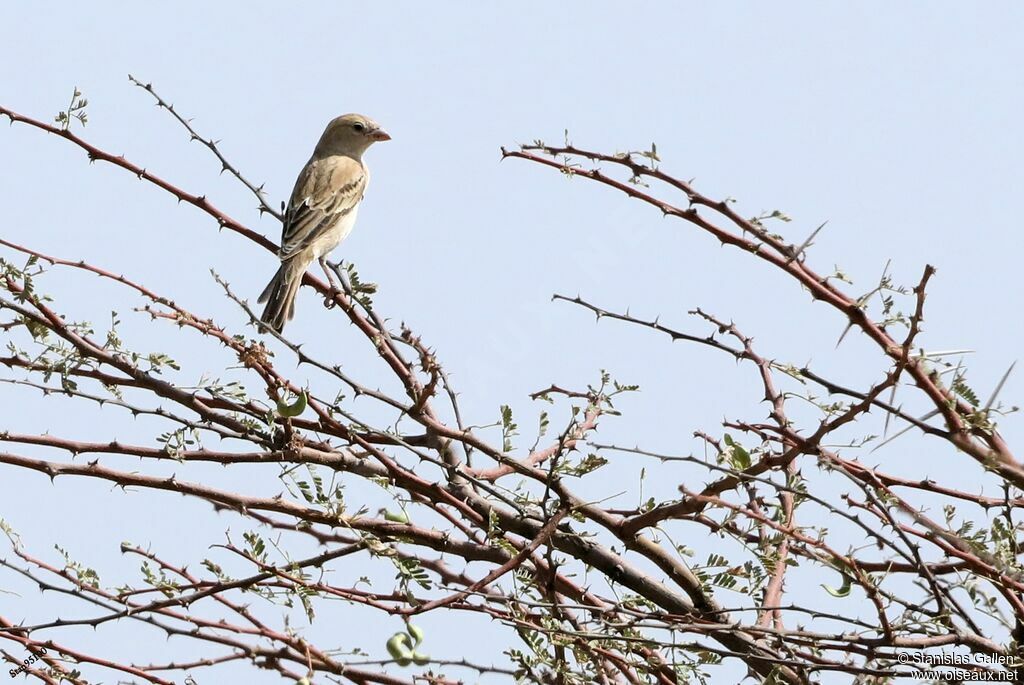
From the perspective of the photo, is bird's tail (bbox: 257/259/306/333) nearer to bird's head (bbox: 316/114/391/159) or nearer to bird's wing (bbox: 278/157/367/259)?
bird's wing (bbox: 278/157/367/259)

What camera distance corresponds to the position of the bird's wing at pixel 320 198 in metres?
7.13

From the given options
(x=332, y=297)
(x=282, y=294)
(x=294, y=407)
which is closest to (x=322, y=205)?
(x=282, y=294)

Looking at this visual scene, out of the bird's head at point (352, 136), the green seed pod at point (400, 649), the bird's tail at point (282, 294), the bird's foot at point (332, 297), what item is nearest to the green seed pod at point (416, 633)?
the green seed pod at point (400, 649)

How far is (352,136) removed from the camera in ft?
29.6

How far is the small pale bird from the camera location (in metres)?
6.31

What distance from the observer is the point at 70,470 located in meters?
3.39

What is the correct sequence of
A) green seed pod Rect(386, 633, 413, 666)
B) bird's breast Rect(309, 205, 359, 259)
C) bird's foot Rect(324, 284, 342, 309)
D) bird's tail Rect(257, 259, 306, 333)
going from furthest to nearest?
bird's breast Rect(309, 205, 359, 259), bird's tail Rect(257, 259, 306, 333), bird's foot Rect(324, 284, 342, 309), green seed pod Rect(386, 633, 413, 666)

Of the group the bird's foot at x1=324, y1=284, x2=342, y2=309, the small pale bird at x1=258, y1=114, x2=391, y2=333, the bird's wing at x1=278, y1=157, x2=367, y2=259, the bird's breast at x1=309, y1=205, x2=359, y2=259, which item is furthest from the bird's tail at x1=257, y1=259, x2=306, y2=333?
the bird's foot at x1=324, y1=284, x2=342, y2=309

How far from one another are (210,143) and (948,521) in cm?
283

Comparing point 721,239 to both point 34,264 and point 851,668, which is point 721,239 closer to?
point 851,668

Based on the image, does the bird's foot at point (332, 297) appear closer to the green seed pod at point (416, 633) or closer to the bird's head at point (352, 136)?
the green seed pod at point (416, 633)

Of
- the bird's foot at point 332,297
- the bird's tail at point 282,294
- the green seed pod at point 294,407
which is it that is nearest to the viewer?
the green seed pod at point 294,407

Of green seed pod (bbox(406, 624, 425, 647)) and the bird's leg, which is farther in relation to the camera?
the bird's leg

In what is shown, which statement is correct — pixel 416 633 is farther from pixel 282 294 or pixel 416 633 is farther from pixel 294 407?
pixel 282 294
